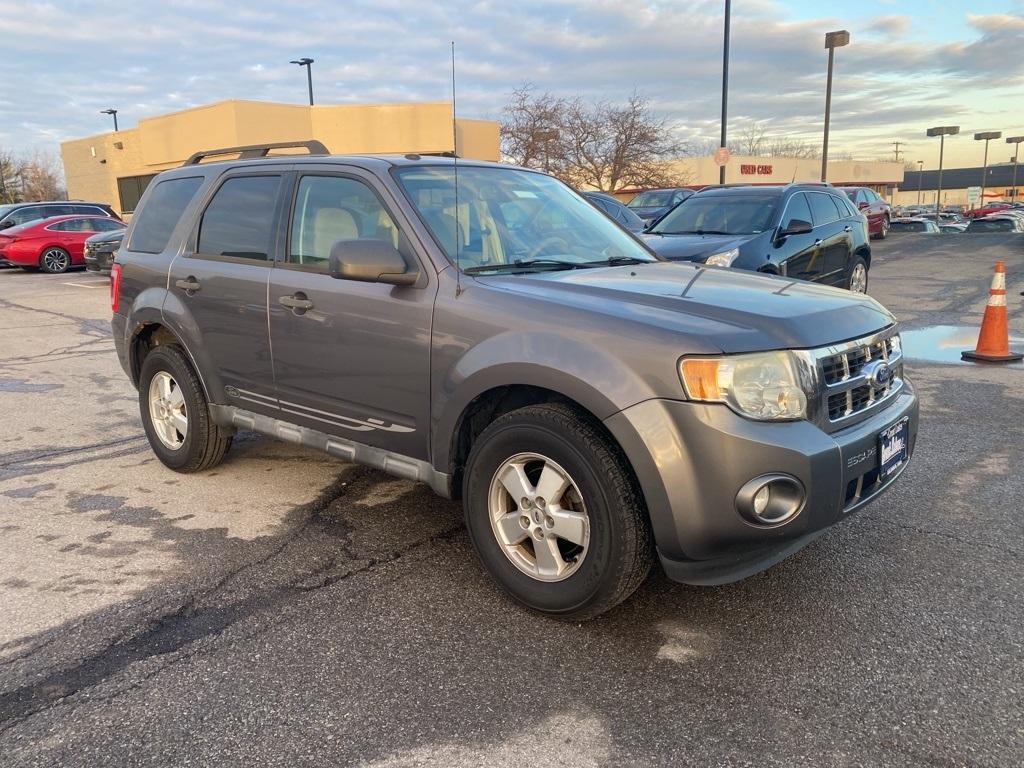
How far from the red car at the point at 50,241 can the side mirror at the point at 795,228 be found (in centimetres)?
1713

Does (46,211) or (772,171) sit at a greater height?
(772,171)

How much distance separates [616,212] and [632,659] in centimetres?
1186

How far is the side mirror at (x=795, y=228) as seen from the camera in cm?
872

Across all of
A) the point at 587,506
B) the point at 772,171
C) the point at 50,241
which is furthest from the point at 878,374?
the point at 772,171

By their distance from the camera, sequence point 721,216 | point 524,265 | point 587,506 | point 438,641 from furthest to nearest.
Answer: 1. point 721,216
2. point 524,265
3. point 438,641
4. point 587,506

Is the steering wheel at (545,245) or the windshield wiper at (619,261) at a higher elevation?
the steering wheel at (545,245)

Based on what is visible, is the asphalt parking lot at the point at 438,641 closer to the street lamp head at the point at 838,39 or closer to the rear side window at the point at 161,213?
the rear side window at the point at 161,213

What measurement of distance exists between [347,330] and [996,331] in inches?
264

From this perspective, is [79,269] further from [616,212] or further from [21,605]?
[21,605]

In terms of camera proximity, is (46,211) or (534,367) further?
(46,211)

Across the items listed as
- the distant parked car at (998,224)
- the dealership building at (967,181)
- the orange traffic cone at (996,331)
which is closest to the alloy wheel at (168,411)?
the orange traffic cone at (996,331)

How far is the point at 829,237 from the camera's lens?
9.98 meters

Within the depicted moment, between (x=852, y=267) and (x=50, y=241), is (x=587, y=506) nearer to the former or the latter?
(x=852, y=267)

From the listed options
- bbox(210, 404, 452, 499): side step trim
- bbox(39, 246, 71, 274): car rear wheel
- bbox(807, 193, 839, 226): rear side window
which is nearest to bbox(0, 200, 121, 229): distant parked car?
bbox(39, 246, 71, 274): car rear wheel
